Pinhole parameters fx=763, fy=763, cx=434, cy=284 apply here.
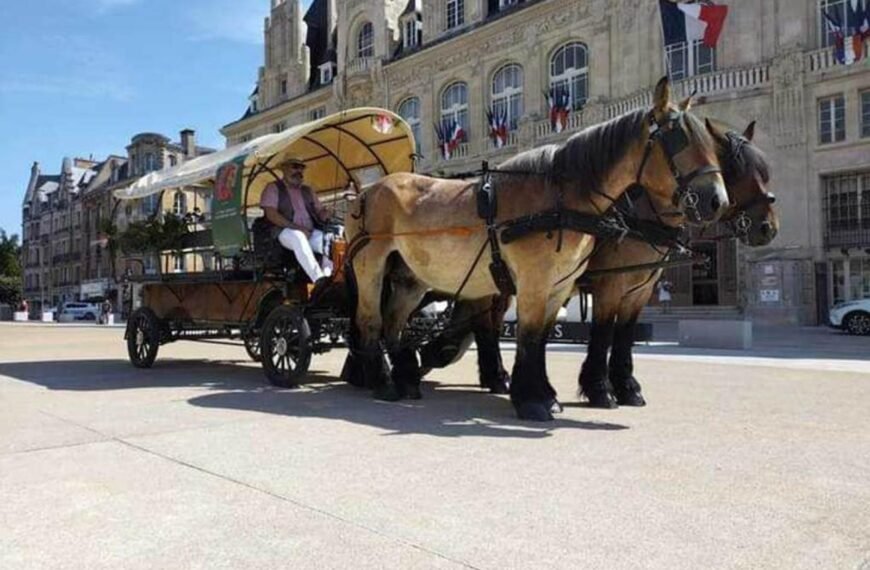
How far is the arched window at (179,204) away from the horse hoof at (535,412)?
24.4ft

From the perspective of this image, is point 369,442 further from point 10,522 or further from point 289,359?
point 289,359

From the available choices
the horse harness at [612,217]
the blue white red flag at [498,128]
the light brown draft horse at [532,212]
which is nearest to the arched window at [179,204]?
the light brown draft horse at [532,212]

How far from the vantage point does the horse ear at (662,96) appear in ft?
19.8

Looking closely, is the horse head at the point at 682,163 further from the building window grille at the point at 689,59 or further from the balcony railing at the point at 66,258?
the balcony railing at the point at 66,258

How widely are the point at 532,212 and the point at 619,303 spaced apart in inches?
58.8

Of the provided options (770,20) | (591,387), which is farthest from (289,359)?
(770,20)

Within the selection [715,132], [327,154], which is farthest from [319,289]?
[715,132]

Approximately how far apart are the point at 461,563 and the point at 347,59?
149 feet

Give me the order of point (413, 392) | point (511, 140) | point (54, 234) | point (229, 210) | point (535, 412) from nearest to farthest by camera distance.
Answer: point (535, 412) → point (413, 392) → point (229, 210) → point (511, 140) → point (54, 234)

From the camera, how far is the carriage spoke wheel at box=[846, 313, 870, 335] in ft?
77.7

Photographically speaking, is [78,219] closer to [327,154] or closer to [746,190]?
[327,154]

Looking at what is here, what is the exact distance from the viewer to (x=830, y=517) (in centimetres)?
365

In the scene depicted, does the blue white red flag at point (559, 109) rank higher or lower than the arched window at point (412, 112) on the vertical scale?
lower

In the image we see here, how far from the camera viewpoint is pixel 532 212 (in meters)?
6.63
